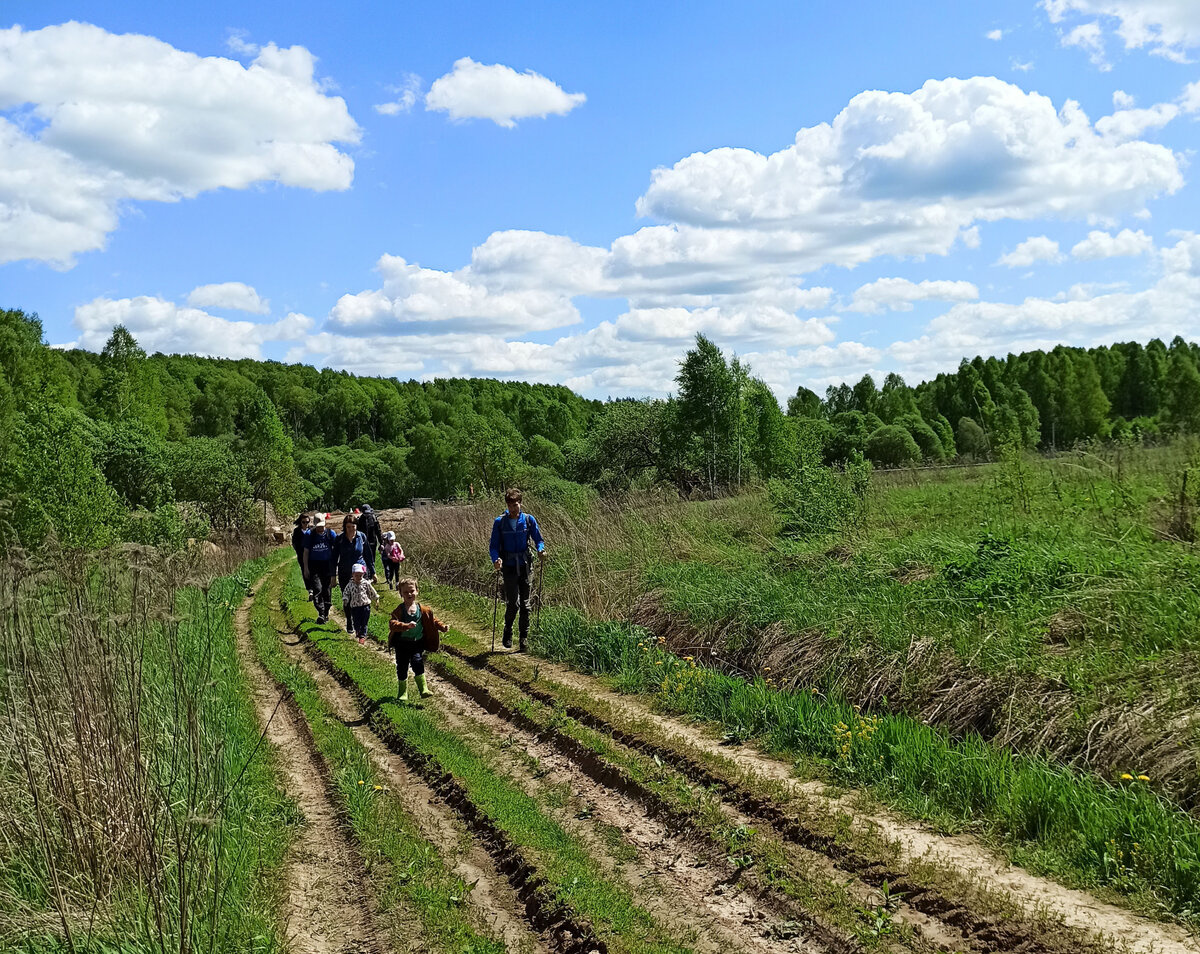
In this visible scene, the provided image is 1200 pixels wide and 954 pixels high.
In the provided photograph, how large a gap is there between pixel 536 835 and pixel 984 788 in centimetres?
297

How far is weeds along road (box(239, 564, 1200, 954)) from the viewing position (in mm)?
4504

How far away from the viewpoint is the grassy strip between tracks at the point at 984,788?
183 inches

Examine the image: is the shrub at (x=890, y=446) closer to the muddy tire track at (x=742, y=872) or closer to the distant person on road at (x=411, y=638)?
the distant person on road at (x=411, y=638)

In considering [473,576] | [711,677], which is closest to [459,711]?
[711,677]

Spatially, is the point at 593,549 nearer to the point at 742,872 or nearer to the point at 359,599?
the point at 359,599

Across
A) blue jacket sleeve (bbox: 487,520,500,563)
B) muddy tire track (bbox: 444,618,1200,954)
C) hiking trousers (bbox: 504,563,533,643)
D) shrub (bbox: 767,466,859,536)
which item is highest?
shrub (bbox: 767,466,859,536)

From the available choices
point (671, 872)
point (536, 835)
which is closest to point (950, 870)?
point (671, 872)

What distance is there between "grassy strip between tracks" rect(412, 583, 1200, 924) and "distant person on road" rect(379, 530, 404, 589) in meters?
10.9

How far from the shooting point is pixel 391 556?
1906cm

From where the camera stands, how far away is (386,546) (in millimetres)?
19594

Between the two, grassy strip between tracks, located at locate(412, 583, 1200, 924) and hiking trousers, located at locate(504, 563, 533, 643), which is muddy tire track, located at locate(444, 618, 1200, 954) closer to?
grassy strip between tracks, located at locate(412, 583, 1200, 924)

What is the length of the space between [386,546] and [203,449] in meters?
29.6

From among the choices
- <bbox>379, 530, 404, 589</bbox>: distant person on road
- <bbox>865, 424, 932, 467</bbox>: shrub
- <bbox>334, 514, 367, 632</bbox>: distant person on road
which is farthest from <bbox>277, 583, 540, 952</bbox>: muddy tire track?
<bbox>865, 424, 932, 467</bbox>: shrub

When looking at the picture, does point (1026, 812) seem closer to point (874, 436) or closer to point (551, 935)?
point (551, 935)
